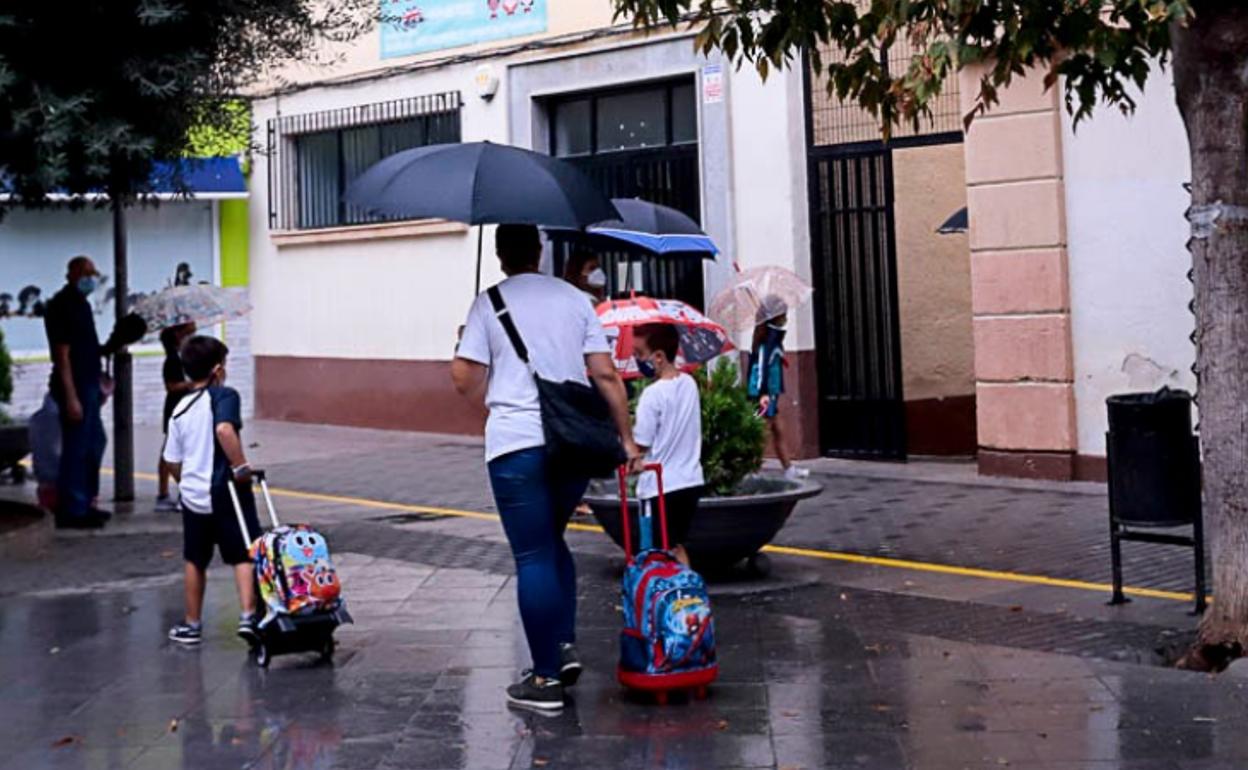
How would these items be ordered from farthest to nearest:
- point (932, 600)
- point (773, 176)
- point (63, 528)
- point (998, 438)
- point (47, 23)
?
point (773, 176) < point (998, 438) < point (63, 528) < point (47, 23) < point (932, 600)

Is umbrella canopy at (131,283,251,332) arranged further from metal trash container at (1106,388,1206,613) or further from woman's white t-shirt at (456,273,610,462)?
metal trash container at (1106,388,1206,613)

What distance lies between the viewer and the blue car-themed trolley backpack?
6930 millimetres

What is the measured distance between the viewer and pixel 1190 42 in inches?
292

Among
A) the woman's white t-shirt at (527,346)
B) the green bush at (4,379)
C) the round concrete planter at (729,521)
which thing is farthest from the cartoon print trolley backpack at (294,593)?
the green bush at (4,379)

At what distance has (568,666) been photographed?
7051 mm

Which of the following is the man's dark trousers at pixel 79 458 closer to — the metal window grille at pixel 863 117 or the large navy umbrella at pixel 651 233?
the large navy umbrella at pixel 651 233

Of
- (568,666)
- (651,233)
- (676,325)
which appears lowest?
(568,666)

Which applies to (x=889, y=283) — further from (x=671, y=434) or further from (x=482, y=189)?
(x=482, y=189)

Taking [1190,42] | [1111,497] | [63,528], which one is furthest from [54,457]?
[1190,42]

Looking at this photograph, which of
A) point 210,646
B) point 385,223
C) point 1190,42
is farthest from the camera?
point 385,223

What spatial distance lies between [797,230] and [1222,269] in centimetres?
823

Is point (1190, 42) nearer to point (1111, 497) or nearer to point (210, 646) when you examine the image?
point (1111, 497)

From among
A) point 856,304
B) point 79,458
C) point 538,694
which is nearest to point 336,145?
point 856,304

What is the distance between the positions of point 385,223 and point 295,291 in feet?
5.72
